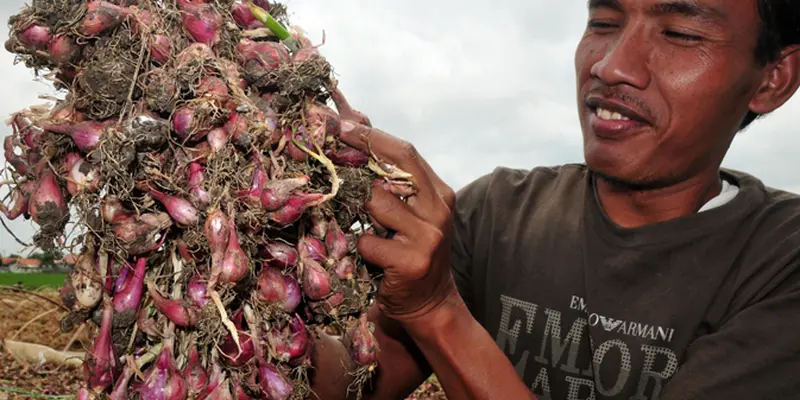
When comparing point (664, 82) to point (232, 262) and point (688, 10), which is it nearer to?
point (688, 10)

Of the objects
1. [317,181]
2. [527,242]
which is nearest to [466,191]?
[527,242]

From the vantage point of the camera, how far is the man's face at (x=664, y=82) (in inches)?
64.5

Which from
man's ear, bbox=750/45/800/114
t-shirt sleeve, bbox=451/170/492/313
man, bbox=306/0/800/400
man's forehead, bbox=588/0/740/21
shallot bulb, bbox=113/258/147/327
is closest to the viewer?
shallot bulb, bbox=113/258/147/327

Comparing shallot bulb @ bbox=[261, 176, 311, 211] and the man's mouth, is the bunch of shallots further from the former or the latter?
the man's mouth

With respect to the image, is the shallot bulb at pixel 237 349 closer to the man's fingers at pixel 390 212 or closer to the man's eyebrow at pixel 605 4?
the man's fingers at pixel 390 212

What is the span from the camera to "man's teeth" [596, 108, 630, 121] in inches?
66.6

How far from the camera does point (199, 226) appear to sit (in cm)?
121

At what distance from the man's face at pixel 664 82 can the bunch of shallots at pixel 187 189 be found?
668mm

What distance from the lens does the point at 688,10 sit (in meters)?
1.62

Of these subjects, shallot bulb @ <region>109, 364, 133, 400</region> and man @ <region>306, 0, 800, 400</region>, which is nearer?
shallot bulb @ <region>109, 364, 133, 400</region>

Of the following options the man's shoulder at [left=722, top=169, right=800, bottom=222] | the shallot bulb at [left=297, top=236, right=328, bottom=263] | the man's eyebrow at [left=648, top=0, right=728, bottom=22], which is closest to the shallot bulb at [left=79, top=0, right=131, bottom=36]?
the shallot bulb at [left=297, top=236, right=328, bottom=263]

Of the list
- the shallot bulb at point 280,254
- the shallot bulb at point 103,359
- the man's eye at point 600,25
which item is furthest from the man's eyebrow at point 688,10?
the shallot bulb at point 103,359

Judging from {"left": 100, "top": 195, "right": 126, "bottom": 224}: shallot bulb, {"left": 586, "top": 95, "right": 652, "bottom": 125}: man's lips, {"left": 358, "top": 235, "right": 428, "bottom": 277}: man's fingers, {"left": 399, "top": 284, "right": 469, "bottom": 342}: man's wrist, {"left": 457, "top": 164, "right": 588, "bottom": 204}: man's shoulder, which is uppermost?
{"left": 586, "top": 95, "right": 652, "bottom": 125}: man's lips

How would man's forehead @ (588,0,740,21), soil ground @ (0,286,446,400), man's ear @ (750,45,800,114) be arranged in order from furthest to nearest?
1. soil ground @ (0,286,446,400)
2. man's ear @ (750,45,800,114)
3. man's forehead @ (588,0,740,21)
